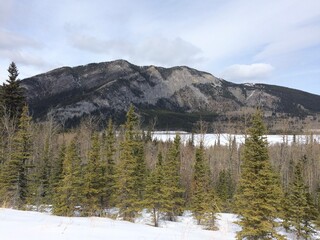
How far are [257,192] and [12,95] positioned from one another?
3009cm

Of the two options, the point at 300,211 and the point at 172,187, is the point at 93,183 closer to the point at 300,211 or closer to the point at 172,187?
the point at 172,187

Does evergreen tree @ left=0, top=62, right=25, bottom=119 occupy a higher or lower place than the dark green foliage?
higher

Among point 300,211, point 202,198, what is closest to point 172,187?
point 202,198

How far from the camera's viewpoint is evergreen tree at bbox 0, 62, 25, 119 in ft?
117

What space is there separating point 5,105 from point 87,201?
17332mm

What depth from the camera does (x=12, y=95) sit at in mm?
36094

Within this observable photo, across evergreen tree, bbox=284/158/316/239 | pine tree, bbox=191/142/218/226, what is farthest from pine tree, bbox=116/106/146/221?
evergreen tree, bbox=284/158/316/239

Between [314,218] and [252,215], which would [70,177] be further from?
[314,218]

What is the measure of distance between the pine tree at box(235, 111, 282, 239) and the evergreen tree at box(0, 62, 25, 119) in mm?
27559

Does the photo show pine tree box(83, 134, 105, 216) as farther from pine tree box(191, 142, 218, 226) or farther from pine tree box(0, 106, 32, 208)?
pine tree box(191, 142, 218, 226)

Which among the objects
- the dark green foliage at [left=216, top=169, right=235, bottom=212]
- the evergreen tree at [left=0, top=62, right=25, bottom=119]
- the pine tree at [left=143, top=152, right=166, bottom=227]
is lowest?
the dark green foliage at [left=216, top=169, right=235, bottom=212]

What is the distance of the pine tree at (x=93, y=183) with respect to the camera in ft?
89.7

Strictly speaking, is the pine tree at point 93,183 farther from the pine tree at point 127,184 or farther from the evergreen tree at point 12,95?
the evergreen tree at point 12,95

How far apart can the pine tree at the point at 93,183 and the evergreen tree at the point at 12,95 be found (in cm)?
1282
